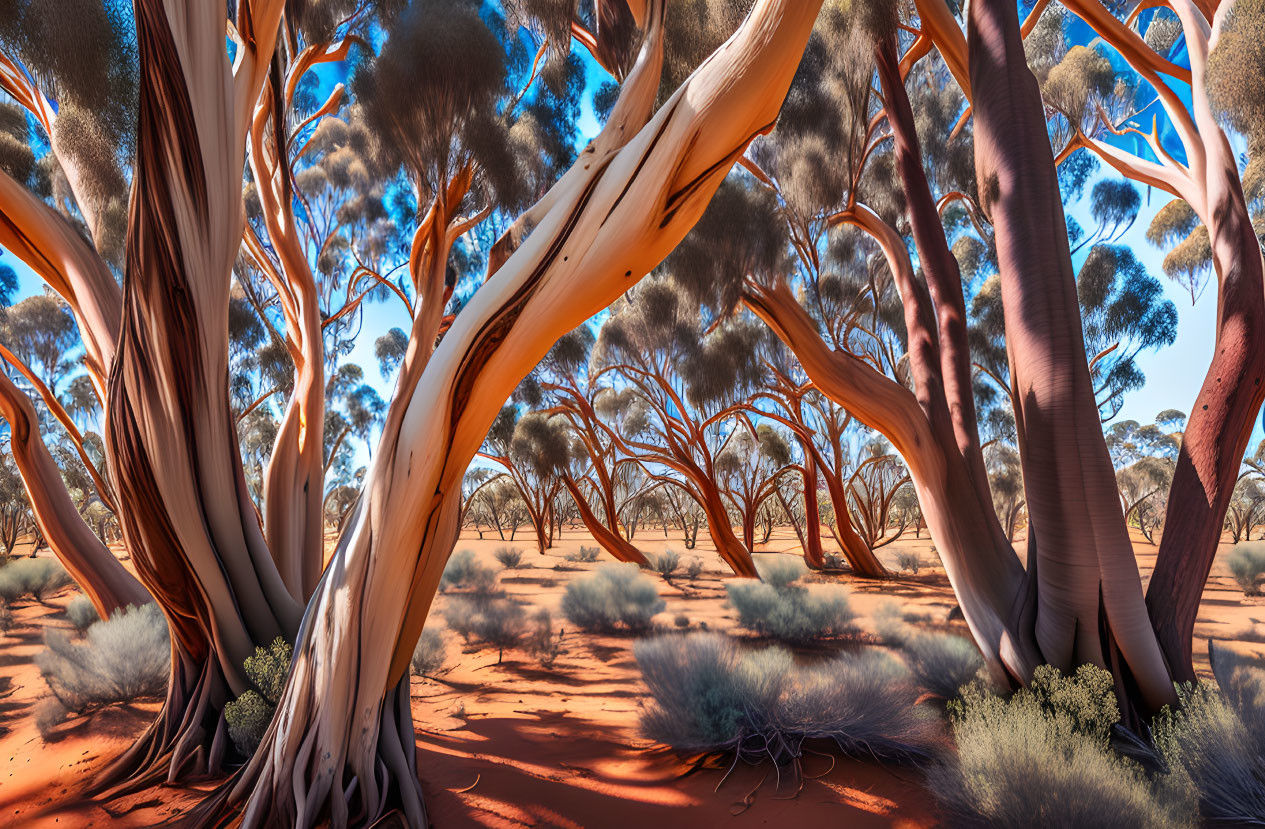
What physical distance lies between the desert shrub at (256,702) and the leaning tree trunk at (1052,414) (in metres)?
4.83

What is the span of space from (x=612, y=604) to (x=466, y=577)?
5651 millimetres

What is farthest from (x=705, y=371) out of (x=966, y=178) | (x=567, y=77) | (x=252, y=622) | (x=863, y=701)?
(x=252, y=622)

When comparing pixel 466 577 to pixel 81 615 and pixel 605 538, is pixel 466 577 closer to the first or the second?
pixel 605 538

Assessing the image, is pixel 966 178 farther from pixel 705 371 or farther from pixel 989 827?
pixel 989 827

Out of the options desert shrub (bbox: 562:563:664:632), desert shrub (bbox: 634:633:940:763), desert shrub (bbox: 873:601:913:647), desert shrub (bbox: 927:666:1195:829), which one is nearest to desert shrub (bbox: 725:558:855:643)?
desert shrub (bbox: 873:601:913:647)

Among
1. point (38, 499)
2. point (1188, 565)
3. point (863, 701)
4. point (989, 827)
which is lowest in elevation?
point (989, 827)

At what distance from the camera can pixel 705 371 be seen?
460 inches

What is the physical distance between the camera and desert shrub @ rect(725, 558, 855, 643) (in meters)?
7.00

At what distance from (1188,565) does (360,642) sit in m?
4.91

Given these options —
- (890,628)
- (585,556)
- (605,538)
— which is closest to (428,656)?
(890,628)

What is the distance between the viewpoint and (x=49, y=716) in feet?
14.8

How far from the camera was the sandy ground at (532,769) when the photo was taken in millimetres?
3068

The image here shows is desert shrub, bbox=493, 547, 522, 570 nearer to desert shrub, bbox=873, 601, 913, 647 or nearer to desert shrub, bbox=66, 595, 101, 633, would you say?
desert shrub, bbox=66, 595, 101, 633

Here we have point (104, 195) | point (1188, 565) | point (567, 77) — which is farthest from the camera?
point (567, 77)
